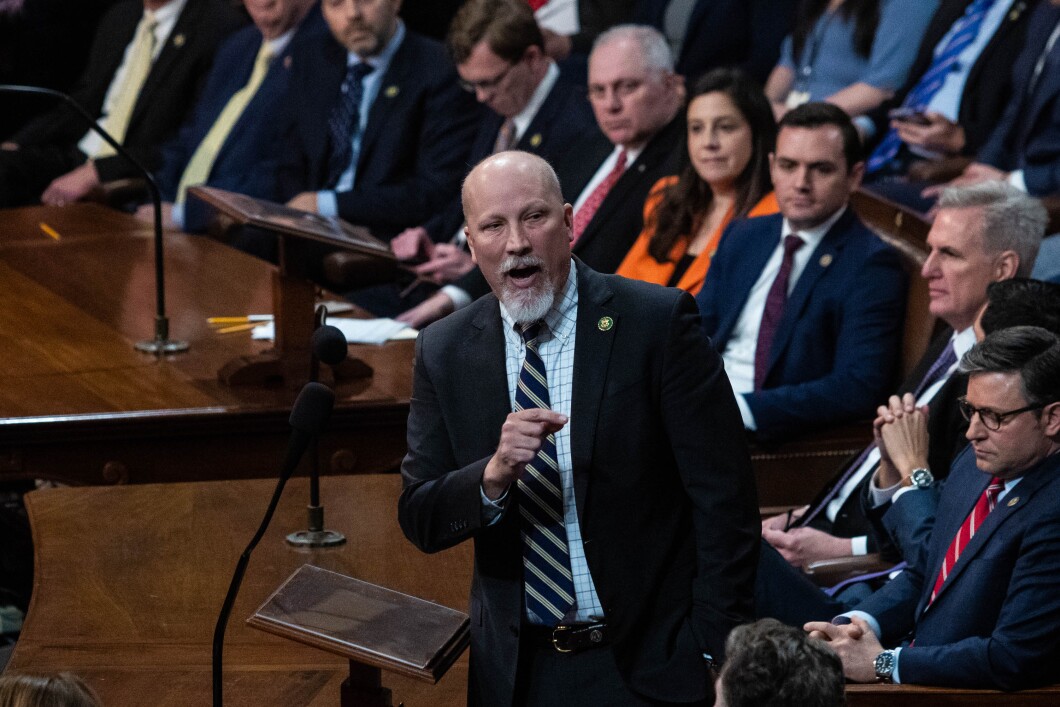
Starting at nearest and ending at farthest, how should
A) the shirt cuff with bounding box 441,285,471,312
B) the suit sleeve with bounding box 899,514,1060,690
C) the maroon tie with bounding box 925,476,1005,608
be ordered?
the suit sleeve with bounding box 899,514,1060,690 < the maroon tie with bounding box 925,476,1005,608 < the shirt cuff with bounding box 441,285,471,312

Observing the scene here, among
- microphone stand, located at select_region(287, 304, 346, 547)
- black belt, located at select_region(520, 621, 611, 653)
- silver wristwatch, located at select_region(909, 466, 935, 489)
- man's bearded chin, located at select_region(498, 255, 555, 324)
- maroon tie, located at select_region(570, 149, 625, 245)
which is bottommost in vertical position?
microphone stand, located at select_region(287, 304, 346, 547)

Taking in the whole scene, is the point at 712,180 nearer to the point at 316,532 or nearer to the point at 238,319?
the point at 238,319

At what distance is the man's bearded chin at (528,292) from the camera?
1984 millimetres

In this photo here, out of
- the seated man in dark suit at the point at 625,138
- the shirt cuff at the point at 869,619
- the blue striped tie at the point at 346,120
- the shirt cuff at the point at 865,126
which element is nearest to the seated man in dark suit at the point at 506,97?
the seated man in dark suit at the point at 625,138

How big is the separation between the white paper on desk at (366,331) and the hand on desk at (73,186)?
8.84 ft

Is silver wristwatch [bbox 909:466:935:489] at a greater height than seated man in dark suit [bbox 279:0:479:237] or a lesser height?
lesser

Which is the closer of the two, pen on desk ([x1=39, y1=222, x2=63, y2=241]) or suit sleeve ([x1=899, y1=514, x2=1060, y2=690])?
suit sleeve ([x1=899, y1=514, x2=1060, y2=690])

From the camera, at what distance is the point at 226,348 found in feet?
12.6

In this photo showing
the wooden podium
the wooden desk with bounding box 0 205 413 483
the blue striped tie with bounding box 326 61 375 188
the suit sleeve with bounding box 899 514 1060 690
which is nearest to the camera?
the wooden podium

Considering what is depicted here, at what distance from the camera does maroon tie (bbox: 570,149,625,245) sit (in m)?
4.45

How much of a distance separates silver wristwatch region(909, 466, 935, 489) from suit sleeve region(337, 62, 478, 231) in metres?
2.65

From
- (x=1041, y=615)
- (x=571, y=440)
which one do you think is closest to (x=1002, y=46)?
(x=1041, y=615)

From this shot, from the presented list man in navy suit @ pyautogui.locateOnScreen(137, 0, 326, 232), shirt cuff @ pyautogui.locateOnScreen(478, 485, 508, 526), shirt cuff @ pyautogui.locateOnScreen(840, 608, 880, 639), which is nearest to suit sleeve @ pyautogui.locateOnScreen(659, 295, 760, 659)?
shirt cuff @ pyautogui.locateOnScreen(478, 485, 508, 526)

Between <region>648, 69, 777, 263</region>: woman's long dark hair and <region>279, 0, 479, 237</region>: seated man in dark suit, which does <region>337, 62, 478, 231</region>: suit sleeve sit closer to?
<region>279, 0, 479, 237</region>: seated man in dark suit
